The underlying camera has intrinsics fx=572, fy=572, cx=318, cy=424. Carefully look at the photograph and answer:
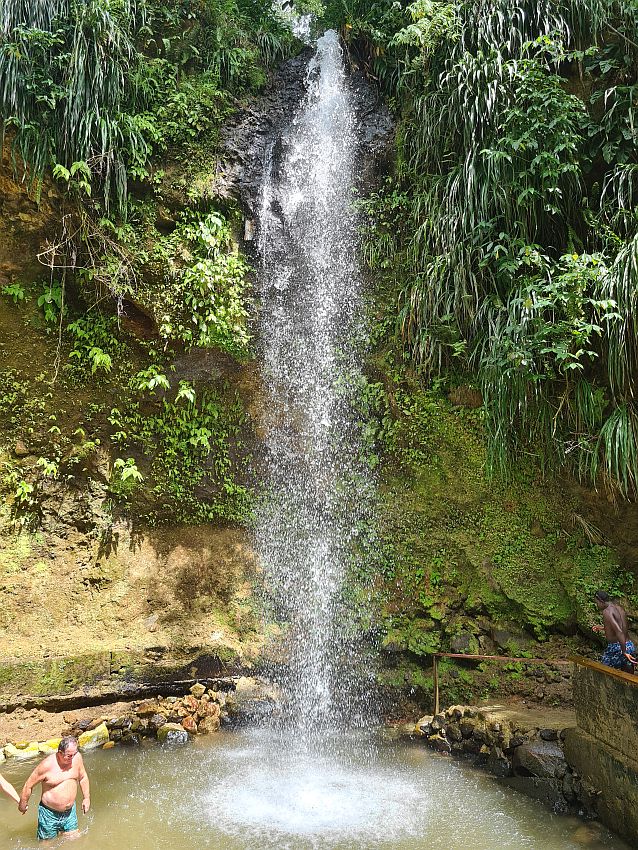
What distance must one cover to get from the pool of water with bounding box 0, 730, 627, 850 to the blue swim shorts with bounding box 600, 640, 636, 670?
1.35 m

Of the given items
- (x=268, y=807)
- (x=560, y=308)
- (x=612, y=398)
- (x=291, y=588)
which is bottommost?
(x=268, y=807)

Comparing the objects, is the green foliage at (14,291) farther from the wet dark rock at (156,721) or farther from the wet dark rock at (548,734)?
the wet dark rock at (548,734)

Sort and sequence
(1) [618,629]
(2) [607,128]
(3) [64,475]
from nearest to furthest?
(1) [618,629] < (2) [607,128] < (3) [64,475]

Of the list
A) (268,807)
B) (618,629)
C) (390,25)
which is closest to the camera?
(268,807)

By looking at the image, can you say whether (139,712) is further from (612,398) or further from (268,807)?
(612,398)

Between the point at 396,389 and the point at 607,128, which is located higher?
the point at 607,128

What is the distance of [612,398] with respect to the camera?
6141 millimetres

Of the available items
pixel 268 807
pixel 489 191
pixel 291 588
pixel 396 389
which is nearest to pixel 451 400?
pixel 396 389

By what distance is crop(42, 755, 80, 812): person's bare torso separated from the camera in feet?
13.8

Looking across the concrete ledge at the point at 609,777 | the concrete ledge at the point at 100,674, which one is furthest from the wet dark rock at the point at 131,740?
the concrete ledge at the point at 609,777

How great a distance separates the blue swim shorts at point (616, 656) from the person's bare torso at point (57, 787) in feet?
15.1

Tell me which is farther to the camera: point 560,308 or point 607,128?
point 607,128

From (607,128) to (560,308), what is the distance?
8.05 ft

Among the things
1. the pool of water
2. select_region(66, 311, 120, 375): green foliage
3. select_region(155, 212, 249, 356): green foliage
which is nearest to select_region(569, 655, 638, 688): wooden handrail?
the pool of water
